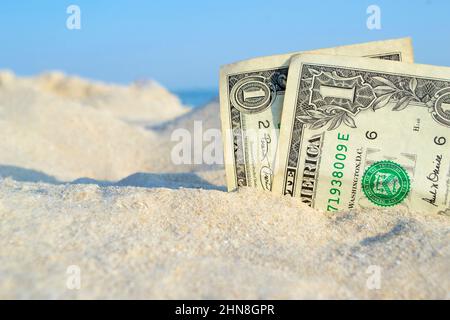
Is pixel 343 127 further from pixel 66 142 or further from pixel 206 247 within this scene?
pixel 66 142

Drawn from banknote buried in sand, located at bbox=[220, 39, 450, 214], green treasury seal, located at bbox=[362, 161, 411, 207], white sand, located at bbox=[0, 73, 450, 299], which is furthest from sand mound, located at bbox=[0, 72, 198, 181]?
green treasury seal, located at bbox=[362, 161, 411, 207]

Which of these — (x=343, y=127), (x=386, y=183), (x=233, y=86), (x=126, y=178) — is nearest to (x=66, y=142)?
(x=126, y=178)

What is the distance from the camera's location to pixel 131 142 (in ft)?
15.9

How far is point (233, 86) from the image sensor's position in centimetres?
208

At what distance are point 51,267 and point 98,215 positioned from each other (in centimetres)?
39

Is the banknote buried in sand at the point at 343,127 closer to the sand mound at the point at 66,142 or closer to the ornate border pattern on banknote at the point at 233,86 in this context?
the ornate border pattern on banknote at the point at 233,86

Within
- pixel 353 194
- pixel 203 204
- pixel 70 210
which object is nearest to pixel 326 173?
pixel 353 194

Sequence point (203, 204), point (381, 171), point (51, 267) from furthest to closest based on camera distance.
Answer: point (381, 171), point (203, 204), point (51, 267)

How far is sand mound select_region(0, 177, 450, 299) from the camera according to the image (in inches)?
48.7

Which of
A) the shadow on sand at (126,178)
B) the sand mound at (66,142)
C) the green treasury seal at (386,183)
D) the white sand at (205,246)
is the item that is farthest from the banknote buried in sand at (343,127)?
the sand mound at (66,142)

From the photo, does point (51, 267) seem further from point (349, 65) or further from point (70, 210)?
point (349, 65)

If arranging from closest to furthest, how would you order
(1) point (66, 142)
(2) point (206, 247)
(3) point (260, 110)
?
(2) point (206, 247), (3) point (260, 110), (1) point (66, 142)

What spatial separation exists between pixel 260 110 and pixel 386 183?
641 millimetres
